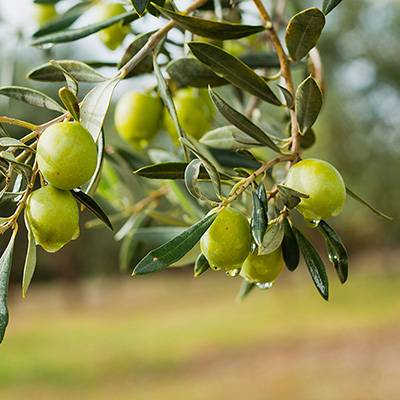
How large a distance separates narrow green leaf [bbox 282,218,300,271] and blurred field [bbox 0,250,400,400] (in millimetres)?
7920

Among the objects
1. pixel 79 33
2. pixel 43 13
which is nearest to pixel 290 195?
pixel 79 33

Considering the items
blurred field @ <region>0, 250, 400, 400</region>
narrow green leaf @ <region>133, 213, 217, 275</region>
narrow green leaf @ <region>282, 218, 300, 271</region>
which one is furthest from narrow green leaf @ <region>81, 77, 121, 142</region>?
blurred field @ <region>0, 250, 400, 400</region>

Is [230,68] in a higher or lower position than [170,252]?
higher

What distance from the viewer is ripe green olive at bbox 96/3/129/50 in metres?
0.84

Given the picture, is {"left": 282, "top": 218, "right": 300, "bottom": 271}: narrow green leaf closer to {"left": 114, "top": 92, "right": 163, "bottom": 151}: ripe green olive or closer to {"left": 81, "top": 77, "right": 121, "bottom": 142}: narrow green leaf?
{"left": 81, "top": 77, "right": 121, "bottom": 142}: narrow green leaf

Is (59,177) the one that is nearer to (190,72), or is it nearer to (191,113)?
(190,72)

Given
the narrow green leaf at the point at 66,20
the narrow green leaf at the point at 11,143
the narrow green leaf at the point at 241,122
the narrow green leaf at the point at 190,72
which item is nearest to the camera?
the narrow green leaf at the point at 11,143

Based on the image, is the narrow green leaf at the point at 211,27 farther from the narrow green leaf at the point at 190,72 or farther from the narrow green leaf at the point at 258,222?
the narrow green leaf at the point at 258,222

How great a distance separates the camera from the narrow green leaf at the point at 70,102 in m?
0.45

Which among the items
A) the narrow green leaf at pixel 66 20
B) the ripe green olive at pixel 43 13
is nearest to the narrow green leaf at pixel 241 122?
the narrow green leaf at pixel 66 20

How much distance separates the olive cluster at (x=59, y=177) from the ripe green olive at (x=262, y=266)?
7.9 inches

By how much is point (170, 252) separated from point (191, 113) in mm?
449

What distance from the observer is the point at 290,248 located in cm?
56

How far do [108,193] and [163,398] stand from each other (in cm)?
775
